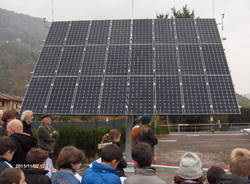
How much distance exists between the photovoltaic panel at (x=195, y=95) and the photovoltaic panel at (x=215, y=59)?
25.7 inches

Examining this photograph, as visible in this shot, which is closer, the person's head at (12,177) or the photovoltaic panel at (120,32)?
the person's head at (12,177)

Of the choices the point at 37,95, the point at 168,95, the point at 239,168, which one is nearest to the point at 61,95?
the point at 37,95

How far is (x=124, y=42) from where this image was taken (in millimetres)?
12281

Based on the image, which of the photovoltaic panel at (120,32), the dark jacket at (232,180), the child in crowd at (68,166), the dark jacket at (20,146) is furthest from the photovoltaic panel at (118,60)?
the dark jacket at (232,180)

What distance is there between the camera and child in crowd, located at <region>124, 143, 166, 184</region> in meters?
3.77

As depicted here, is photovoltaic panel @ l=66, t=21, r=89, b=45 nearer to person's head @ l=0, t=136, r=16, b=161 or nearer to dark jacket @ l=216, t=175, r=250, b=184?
→ person's head @ l=0, t=136, r=16, b=161

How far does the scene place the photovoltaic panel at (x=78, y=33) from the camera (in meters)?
12.7

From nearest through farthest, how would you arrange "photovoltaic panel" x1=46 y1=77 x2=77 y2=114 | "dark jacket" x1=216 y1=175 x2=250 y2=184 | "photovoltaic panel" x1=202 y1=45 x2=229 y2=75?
"dark jacket" x1=216 y1=175 x2=250 y2=184, "photovoltaic panel" x1=46 y1=77 x2=77 y2=114, "photovoltaic panel" x1=202 y1=45 x2=229 y2=75

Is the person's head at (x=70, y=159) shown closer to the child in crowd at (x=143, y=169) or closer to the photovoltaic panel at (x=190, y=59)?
the child in crowd at (x=143, y=169)

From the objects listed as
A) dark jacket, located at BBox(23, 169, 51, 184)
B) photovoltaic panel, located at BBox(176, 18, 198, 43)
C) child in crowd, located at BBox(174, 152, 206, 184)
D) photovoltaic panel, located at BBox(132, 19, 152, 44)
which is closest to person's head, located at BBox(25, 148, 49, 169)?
dark jacket, located at BBox(23, 169, 51, 184)

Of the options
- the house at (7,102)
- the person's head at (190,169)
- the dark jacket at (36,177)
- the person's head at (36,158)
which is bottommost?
the dark jacket at (36,177)

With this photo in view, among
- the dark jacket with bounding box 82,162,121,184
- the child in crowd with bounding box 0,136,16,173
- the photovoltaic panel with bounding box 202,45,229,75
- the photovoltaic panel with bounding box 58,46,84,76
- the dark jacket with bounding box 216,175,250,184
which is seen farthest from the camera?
the photovoltaic panel with bounding box 58,46,84,76

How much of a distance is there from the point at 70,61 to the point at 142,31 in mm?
3575

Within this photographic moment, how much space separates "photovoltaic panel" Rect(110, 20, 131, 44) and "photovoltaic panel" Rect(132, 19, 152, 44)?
0.30 metres
